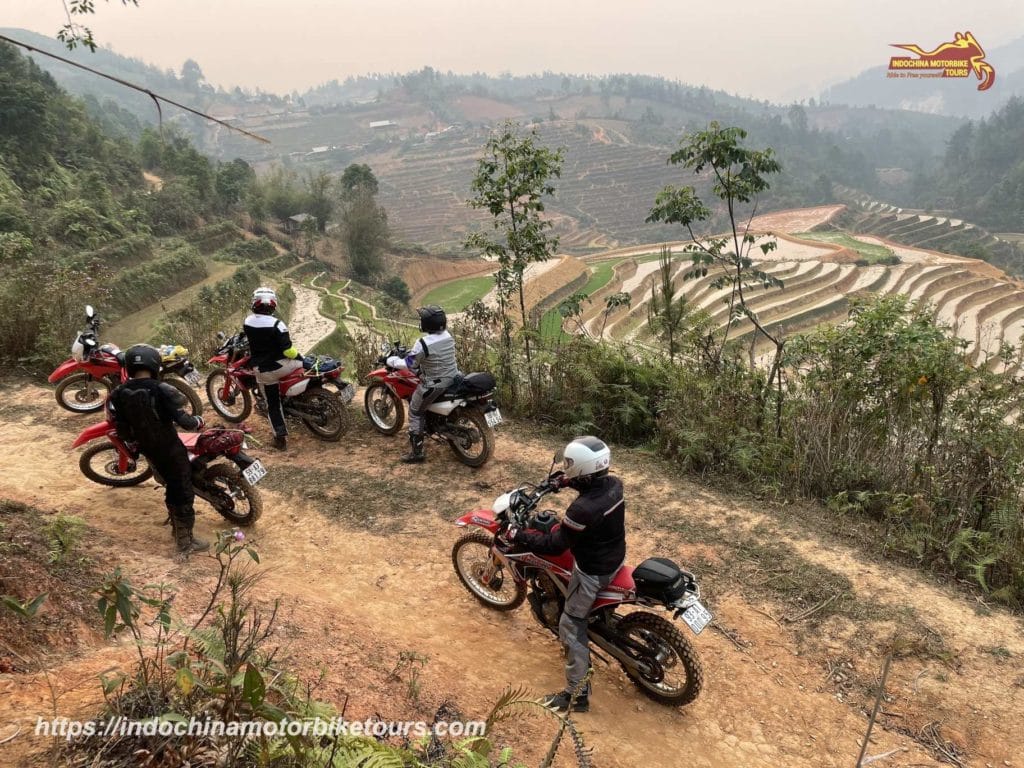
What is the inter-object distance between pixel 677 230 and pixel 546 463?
95.7m

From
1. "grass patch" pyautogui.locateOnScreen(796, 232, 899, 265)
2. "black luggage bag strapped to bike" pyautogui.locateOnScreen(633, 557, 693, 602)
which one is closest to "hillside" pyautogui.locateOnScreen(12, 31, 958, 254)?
"grass patch" pyautogui.locateOnScreen(796, 232, 899, 265)

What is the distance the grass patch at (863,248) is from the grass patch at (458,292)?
3248cm

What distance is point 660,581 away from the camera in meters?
3.44

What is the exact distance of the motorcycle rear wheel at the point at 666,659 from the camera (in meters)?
3.50

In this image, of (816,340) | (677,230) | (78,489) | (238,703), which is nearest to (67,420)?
(78,489)

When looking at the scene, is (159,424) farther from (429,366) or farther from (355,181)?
(355,181)

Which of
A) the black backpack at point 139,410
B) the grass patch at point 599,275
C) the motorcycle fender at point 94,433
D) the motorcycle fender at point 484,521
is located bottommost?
the grass patch at point 599,275

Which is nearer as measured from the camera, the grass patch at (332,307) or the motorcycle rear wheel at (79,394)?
the motorcycle rear wheel at (79,394)

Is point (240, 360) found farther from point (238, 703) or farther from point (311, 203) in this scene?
point (311, 203)

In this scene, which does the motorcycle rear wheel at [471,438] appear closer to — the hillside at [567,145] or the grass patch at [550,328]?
the grass patch at [550,328]

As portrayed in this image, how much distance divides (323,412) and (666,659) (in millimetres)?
4834

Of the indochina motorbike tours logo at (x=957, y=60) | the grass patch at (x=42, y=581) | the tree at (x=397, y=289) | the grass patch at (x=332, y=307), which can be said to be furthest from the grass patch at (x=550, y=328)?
the tree at (x=397, y=289)

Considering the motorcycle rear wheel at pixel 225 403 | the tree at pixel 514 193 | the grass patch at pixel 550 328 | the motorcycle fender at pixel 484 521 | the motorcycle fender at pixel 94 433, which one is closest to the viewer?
the motorcycle fender at pixel 484 521

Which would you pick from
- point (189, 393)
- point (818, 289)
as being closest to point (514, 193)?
point (189, 393)
